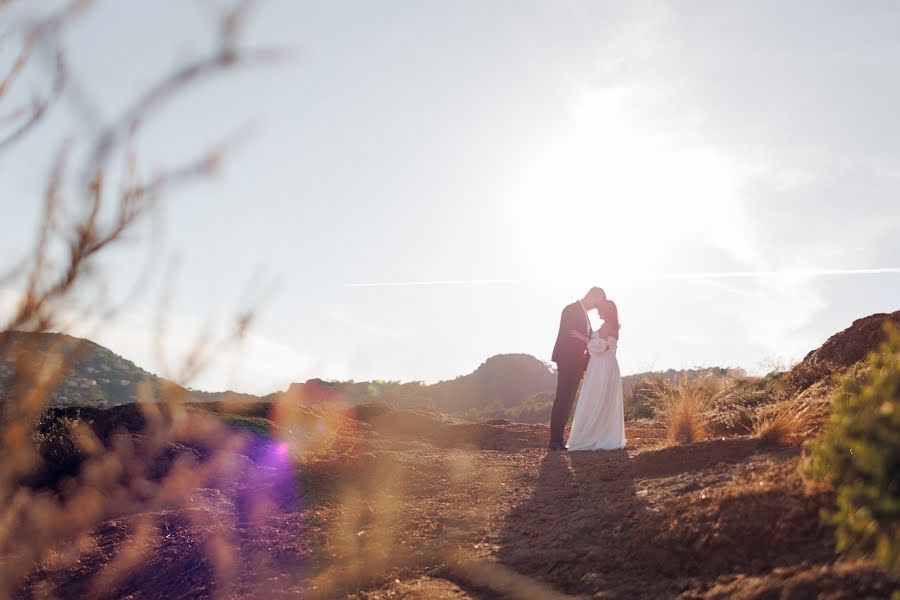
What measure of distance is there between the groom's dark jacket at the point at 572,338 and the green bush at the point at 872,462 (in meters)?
7.18

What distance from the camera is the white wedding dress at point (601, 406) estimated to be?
9984mm

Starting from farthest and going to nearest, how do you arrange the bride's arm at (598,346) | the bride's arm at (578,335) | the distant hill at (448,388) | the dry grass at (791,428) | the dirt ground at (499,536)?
the distant hill at (448,388)
the bride's arm at (578,335)
the bride's arm at (598,346)
the dry grass at (791,428)
the dirt ground at (499,536)

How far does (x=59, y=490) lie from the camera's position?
8672mm

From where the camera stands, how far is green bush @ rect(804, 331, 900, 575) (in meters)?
2.71

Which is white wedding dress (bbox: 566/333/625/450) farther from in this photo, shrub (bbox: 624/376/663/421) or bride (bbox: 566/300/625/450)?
shrub (bbox: 624/376/663/421)

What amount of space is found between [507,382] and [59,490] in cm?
3086

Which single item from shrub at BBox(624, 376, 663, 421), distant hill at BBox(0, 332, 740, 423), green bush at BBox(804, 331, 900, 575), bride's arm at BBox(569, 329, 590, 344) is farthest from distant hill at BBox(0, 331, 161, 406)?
green bush at BBox(804, 331, 900, 575)

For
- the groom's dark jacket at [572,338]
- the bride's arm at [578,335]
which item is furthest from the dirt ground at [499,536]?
the bride's arm at [578,335]

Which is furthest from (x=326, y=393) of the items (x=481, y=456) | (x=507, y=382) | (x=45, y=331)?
(x=45, y=331)

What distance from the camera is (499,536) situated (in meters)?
5.91

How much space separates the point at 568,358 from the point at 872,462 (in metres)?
7.80

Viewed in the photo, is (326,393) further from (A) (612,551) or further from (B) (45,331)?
(B) (45,331)

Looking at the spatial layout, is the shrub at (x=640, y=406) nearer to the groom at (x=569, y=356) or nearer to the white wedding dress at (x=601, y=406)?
the groom at (x=569, y=356)

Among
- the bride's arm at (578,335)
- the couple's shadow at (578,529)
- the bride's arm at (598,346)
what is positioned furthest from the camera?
the bride's arm at (578,335)
